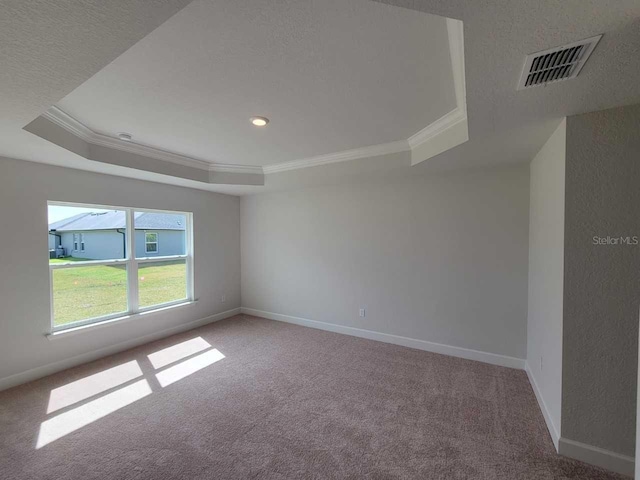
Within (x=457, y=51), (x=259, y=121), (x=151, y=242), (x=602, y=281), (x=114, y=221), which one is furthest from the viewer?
(x=151, y=242)

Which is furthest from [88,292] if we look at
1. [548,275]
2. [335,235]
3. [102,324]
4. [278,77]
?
[548,275]

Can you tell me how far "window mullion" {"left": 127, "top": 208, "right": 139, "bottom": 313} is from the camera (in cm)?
388

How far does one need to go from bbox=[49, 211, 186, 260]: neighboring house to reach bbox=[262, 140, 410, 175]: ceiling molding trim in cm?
181

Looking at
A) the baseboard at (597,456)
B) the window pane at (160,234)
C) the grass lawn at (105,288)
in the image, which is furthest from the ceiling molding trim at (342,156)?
the baseboard at (597,456)

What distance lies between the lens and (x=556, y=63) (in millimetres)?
1280

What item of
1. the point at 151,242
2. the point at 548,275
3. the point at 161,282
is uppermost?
the point at 151,242

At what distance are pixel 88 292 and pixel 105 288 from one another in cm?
19

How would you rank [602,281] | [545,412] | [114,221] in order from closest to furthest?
1. [602,281]
2. [545,412]
3. [114,221]

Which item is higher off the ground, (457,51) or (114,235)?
(457,51)

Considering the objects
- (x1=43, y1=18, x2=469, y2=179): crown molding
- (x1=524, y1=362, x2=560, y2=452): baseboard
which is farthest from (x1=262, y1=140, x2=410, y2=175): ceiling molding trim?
(x1=524, y1=362, x2=560, y2=452): baseboard

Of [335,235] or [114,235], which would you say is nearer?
[114,235]

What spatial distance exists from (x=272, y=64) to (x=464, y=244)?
291cm

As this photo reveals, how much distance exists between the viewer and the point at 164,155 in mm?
3531

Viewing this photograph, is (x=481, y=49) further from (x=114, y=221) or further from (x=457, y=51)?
(x=114, y=221)
